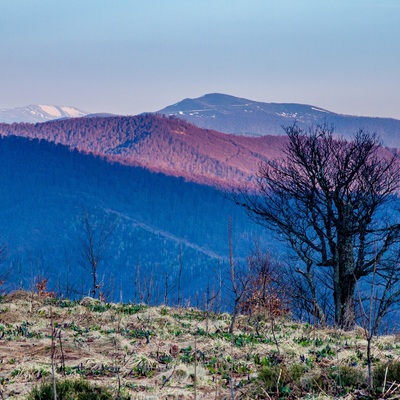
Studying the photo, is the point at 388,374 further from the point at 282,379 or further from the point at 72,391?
the point at 72,391

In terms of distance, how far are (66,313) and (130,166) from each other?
164 m

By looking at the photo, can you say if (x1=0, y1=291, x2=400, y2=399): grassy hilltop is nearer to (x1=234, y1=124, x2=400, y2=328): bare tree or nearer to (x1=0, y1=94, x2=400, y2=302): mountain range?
(x1=234, y1=124, x2=400, y2=328): bare tree

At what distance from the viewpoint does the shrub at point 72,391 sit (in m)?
4.99

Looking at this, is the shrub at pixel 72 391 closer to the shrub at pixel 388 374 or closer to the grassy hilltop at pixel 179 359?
the grassy hilltop at pixel 179 359

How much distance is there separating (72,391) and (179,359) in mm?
2047

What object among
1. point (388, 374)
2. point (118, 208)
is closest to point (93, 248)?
point (388, 374)

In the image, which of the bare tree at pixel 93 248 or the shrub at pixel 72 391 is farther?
the bare tree at pixel 93 248

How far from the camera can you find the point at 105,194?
536 ft

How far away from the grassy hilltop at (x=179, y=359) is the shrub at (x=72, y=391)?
0.06 ft

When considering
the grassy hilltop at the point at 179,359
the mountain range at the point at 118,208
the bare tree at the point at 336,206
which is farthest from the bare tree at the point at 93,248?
the mountain range at the point at 118,208

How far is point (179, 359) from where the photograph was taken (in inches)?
274

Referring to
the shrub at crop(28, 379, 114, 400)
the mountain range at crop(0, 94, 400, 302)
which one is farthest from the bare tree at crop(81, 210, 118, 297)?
the mountain range at crop(0, 94, 400, 302)

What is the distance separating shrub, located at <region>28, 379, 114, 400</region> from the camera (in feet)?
16.4

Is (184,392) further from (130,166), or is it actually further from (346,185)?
(130,166)
